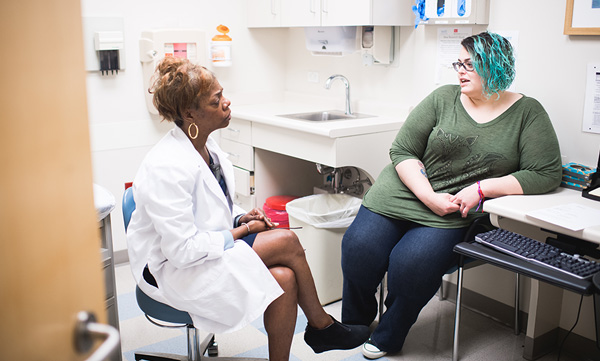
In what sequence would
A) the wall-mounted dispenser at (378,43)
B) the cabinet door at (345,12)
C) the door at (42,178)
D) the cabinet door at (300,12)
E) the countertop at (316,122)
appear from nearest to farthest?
the door at (42,178), the countertop at (316,122), the cabinet door at (345,12), the wall-mounted dispenser at (378,43), the cabinet door at (300,12)

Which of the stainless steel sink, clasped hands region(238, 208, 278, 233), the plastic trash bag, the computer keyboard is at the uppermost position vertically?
the stainless steel sink

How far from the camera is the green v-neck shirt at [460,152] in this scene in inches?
83.9

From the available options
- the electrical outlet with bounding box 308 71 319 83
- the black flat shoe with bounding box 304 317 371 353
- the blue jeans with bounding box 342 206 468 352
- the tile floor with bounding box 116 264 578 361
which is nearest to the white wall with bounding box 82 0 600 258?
the electrical outlet with bounding box 308 71 319 83

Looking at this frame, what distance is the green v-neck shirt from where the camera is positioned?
83.9 inches

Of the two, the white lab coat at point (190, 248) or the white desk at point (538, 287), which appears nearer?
the white lab coat at point (190, 248)

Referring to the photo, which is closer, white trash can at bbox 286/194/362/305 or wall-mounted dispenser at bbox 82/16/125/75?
white trash can at bbox 286/194/362/305

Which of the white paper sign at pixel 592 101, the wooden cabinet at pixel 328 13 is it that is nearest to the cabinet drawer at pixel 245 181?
the wooden cabinet at pixel 328 13

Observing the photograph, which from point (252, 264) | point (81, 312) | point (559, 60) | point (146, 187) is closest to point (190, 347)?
point (252, 264)

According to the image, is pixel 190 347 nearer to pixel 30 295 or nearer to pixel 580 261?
pixel 580 261

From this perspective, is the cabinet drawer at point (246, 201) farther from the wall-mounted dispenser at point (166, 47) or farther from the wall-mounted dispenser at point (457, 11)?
the wall-mounted dispenser at point (457, 11)

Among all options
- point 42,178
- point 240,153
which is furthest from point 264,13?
point 42,178

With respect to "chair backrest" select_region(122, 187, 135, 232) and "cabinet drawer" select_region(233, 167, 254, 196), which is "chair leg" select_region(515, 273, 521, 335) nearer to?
"cabinet drawer" select_region(233, 167, 254, 196)

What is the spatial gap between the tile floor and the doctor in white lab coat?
1.74ft

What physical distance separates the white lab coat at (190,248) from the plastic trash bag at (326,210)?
35.0 inches
